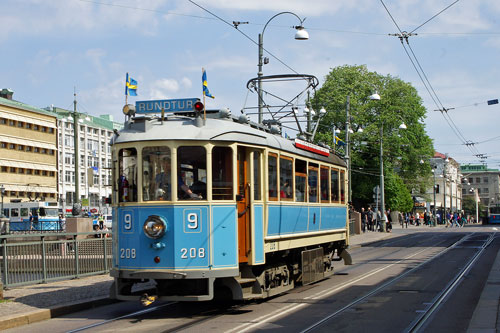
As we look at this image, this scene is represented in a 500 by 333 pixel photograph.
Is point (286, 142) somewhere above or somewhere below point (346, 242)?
above

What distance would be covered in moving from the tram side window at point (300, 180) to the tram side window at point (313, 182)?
0.33 m

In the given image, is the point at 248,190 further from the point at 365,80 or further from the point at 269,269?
the point at 365,80

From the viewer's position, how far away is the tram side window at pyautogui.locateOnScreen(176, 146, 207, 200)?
35.3 ft

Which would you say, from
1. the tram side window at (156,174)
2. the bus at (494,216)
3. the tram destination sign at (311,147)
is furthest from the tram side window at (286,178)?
the bus at (494,216)

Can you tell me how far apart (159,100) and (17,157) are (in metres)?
66.8

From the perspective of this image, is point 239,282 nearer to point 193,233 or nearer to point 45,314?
point 193,233

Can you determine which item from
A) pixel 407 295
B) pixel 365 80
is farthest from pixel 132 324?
pixel 365 80

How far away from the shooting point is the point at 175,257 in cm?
1052

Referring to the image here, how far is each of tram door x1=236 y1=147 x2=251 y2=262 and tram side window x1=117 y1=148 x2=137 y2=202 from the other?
167 cm

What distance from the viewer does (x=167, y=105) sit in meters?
11.4

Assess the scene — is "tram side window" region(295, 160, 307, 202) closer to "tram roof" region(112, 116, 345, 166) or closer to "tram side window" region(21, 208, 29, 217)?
"tram roof" region(112, 116, 345, 166)

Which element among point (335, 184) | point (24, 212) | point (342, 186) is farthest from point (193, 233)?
point (24, 212)

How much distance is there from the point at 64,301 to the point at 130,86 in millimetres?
3985

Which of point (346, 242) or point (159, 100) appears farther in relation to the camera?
point (346, 242)
